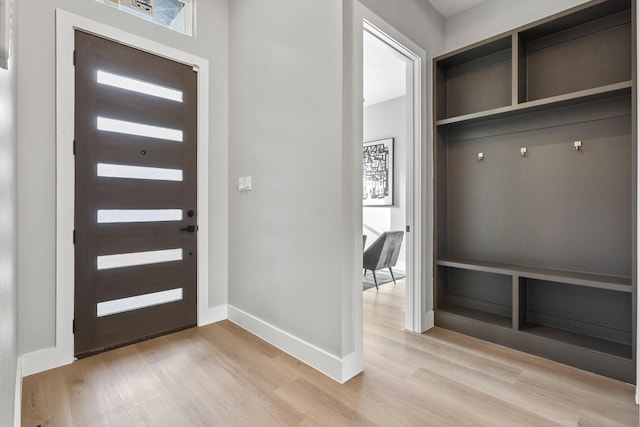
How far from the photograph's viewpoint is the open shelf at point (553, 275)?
1.96 metres

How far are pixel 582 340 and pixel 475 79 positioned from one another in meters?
2.23

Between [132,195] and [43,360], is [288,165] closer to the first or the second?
[132,195]

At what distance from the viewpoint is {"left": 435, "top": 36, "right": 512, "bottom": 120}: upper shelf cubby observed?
8.59 ft

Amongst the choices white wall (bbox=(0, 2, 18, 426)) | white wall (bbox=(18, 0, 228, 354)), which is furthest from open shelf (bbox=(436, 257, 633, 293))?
white wall (bbox=(18, 0, 228, 354))

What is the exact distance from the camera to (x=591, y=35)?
2.22 metres

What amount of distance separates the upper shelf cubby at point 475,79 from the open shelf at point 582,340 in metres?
1.82

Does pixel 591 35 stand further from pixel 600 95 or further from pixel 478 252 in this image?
pixel 478 252

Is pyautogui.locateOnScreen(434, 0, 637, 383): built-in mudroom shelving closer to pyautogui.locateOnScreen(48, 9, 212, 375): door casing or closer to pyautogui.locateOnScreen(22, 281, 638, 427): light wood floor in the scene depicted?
pyautogui.locateOnScreen(22, 281, 638, 427): light wood floor

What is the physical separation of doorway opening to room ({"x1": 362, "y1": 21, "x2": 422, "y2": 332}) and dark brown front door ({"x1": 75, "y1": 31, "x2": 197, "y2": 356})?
5.81ft

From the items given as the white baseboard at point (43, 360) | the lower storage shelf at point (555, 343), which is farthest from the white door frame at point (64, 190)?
the lower storage shelf at point (555, 343)

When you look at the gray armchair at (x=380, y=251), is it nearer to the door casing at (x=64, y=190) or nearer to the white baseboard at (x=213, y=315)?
the white baseboard at (x=213, y=315)

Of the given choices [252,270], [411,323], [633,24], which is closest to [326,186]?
[252,270]

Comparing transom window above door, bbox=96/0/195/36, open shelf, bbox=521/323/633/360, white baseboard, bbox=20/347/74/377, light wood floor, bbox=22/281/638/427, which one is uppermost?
transom window above door, bbox=96/0/195/36

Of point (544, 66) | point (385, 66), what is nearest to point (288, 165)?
point (544, 66)
